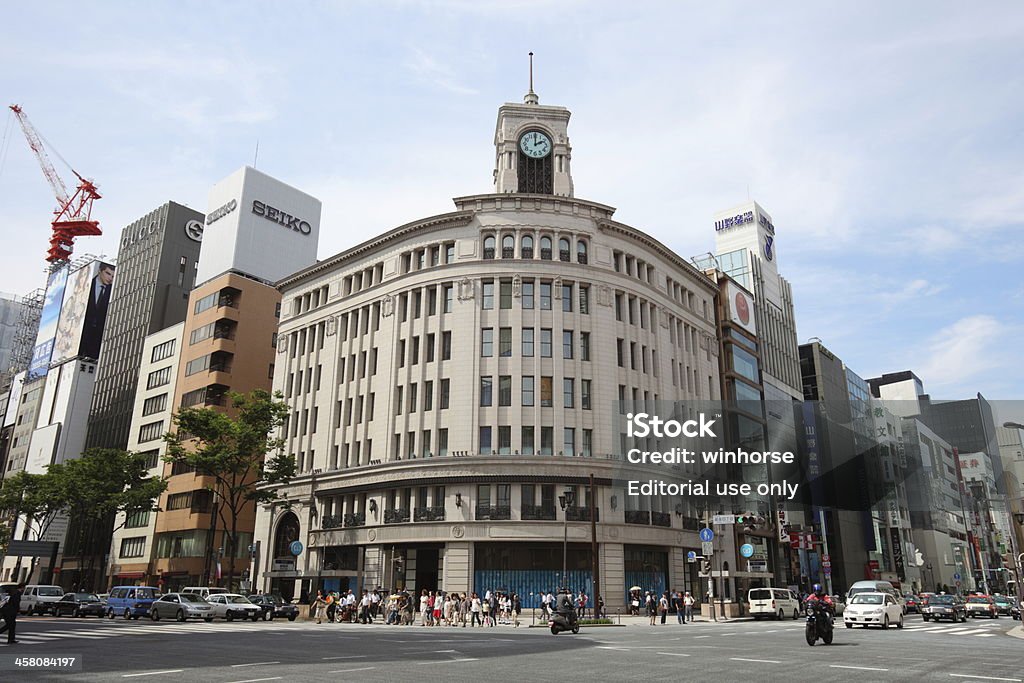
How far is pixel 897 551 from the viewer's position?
98062mm

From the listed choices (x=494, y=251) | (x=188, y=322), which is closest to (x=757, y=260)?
(x=494, y=251)

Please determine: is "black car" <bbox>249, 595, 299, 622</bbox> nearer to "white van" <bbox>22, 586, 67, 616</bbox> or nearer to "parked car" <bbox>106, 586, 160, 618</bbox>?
"parked car" <bbox>106, 586, 160, 618</bbox>

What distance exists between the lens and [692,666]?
48.1 ft

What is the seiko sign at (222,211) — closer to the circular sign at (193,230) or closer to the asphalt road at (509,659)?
the circular sign at (193,230)

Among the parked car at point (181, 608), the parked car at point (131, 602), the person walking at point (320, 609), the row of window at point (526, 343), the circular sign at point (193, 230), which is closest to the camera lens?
the parked car at point (181, 608)

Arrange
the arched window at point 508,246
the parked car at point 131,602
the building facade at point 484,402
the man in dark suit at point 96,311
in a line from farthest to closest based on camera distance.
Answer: the man in dark suit at point 96,311 → the arched window at point 508,246 → the building facade at point 484,402 → the parked car at point 131,602

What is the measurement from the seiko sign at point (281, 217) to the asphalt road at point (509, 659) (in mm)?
63709

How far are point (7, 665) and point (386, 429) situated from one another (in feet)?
121

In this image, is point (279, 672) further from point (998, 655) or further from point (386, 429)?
point (386, 429)

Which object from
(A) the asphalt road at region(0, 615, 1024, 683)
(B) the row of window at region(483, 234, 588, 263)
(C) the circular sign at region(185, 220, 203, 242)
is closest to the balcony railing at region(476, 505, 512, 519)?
(B) the row of window at region(483, 234, 588, 263)

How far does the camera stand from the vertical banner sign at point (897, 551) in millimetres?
96938

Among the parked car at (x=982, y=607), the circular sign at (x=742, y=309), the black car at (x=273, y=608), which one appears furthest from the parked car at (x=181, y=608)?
the circular sign at (x=742, y=309)

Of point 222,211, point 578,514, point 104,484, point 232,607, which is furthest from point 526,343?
point 222,211

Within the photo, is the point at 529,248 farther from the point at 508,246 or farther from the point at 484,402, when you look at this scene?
the point at 484,402
